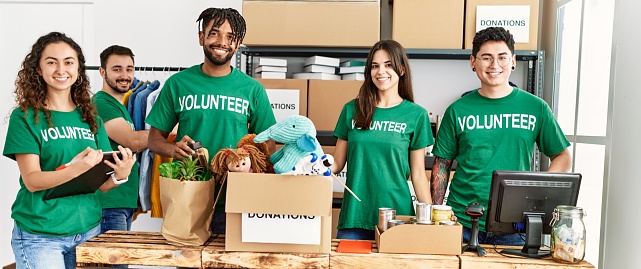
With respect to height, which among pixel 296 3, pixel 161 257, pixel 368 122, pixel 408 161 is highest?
pixel 296 3

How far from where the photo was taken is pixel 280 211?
1.85 m

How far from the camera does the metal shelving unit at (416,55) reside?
3.50 metres

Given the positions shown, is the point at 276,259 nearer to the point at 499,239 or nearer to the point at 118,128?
the point at 499,239

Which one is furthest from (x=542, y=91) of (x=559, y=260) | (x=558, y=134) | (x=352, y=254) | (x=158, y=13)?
(x=158, y=13)

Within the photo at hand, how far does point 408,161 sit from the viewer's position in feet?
Result: 8.14

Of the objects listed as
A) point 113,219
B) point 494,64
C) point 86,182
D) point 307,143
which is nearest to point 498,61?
point 494,64

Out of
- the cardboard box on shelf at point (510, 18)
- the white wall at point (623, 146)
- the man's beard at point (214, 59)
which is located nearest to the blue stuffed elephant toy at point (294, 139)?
the man's beard at point (214, 59)

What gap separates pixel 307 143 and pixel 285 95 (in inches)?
66.9

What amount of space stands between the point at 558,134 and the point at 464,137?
0.37 metres

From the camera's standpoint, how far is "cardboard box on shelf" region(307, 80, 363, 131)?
3.54m

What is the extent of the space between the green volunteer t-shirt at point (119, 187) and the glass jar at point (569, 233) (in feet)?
6.50

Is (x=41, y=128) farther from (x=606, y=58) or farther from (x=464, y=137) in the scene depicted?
(x=606, y=58)

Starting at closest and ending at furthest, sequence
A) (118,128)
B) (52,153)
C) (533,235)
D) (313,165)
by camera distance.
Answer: (313,165) < (533,235) < (52,153) < (118,128)

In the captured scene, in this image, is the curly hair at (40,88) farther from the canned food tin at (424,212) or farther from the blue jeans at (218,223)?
the canned food tin at (424,212)
